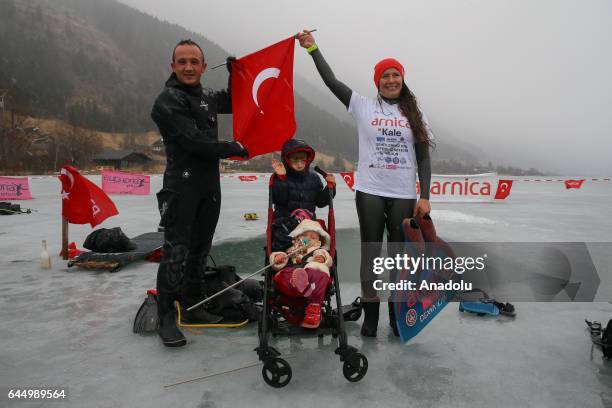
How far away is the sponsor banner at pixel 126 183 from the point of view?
18.4 meters

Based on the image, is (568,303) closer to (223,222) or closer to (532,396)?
(532,396)

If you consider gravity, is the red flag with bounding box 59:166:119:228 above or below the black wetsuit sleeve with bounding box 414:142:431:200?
below

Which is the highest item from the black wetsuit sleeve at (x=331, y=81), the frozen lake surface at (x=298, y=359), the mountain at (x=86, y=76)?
the mountain at (x=86, y=76)

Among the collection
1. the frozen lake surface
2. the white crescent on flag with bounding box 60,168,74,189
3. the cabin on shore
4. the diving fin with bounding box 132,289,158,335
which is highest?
the cabin on shore

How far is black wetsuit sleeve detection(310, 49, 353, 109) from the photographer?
121 inches

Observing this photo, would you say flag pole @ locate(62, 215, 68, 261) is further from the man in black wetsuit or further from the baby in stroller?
the baby in stroller

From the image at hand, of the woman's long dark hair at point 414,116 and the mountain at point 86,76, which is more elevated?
the mountain at point 86,76

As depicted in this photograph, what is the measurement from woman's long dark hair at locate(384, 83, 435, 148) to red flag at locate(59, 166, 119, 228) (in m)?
4.09

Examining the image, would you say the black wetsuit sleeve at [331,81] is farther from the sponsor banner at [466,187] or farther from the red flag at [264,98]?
the sponsor banner at [466,187]

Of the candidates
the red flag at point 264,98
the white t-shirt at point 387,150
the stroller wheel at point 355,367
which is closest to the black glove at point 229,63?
the red flag at point 264,98

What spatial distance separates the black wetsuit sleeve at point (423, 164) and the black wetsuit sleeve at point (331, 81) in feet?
2.20

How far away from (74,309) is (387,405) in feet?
9.85

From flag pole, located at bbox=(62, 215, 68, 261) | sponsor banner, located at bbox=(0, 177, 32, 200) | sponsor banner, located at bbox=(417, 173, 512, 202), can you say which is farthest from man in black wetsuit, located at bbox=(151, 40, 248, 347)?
sponsor banner, located at bbox=(0, 177, 32, 200)

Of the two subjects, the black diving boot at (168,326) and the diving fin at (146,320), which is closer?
the black diving boot at (168,326)
